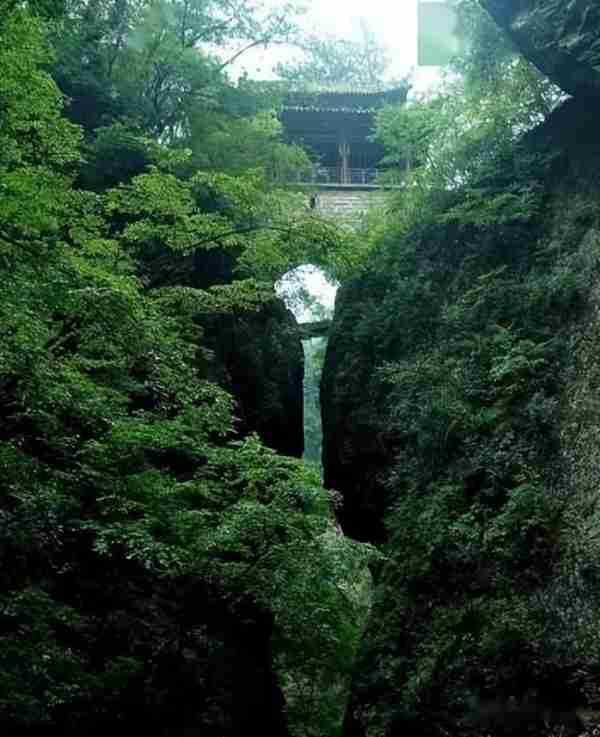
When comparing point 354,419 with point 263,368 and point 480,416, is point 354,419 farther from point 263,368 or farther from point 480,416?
point 480,416

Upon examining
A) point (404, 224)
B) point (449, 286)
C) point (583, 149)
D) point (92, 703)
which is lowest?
point (92, 703)

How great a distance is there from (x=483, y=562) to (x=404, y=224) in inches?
283

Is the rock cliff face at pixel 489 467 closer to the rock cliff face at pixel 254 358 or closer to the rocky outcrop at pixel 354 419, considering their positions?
the rocky outcrop at pixel 354 419

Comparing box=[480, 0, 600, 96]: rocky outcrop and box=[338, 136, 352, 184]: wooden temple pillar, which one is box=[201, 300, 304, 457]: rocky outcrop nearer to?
box=[480, 0, 600, 96]: rocky outcrop

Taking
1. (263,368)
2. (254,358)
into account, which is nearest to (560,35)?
(254,358)

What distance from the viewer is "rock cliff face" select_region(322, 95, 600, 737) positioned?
6.67 metres

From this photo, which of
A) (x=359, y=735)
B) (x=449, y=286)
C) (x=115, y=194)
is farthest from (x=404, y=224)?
(x=359, y=735)

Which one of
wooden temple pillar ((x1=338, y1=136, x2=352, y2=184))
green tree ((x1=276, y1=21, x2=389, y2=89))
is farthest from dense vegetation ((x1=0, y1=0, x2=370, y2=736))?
green tree ((x1=276, y1=21, x2=389, y2=89))

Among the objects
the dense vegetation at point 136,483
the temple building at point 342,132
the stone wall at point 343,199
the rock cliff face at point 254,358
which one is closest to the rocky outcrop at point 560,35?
the dense vegetation at point 136,483

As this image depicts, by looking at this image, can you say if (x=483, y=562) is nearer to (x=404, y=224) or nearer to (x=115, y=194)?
(x=115, y=194)

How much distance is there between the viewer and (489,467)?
27.2 feet

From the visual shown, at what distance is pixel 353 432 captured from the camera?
495 inches

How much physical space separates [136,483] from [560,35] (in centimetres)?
816

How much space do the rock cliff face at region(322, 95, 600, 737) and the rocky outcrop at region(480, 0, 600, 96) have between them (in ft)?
3.57
